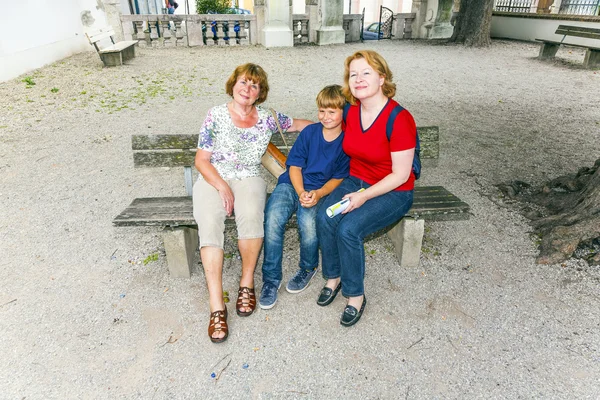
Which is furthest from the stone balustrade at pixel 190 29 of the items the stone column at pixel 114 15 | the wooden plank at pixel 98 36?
the wooden plank at pixel 98 36

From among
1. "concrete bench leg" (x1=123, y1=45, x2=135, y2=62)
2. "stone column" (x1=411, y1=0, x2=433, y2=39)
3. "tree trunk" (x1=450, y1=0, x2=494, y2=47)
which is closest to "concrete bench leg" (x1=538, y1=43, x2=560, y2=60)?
"tree trunk" (x1=450, y1=0, x2=494, y2=47)

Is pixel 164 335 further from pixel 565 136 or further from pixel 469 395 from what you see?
pixel 565 136

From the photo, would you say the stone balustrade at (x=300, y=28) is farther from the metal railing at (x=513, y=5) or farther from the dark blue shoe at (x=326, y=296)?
the dark blue shoe at (x=326, y=296)

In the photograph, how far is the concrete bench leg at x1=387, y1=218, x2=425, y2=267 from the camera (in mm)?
3328

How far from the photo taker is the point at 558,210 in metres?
4.09

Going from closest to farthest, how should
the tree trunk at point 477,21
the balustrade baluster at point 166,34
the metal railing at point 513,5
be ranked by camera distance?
Answer: the tree trunk at point 477,21, the balustrade baluster at point 166,34, the metal railing at point 513,5

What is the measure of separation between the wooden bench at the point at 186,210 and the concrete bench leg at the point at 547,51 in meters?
11.5

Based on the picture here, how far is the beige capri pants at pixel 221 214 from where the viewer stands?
9.61ft

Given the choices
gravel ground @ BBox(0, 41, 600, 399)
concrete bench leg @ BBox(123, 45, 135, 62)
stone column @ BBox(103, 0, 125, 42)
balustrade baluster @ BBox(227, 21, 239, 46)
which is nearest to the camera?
gravel ground @ BBox(0, 41, 600, 399)

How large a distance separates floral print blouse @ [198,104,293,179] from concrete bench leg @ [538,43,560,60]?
41.4 feet

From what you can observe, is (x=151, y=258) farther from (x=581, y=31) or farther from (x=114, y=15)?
(x=114, y=15)

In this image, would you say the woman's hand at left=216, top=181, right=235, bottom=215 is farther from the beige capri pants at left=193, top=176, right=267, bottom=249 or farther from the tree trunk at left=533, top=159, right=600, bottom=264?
the tree trunk at left=533, top=159, right=600, bottom=264

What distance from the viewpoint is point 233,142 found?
→ 3.20 metres

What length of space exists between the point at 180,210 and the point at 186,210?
0.15 ft
